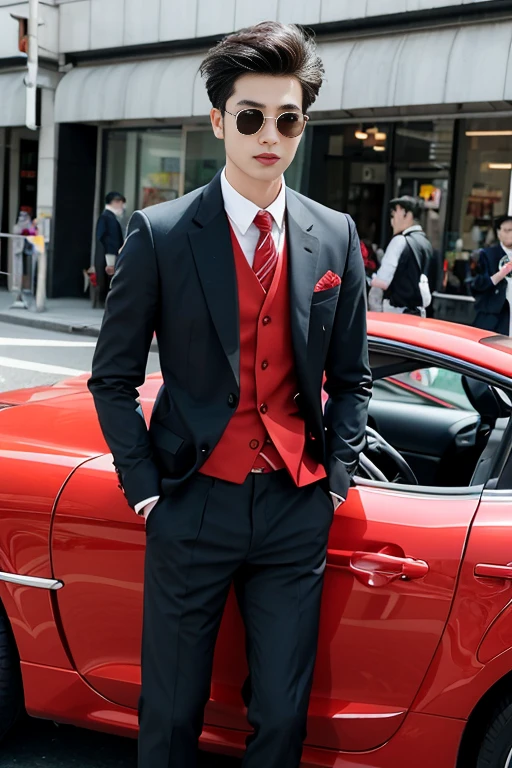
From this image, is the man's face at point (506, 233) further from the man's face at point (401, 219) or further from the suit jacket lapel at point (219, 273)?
the suit jacket lapel at point (219, 273)

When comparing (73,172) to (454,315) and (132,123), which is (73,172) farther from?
(454,315)

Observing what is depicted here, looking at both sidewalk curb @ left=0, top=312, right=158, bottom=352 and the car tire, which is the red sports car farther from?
sidewalk curb @ left=0, top=312, right=158, bottom=352

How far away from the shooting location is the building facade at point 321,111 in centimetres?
1172

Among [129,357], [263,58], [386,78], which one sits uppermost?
[386,78]

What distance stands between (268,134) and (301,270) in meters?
0.33

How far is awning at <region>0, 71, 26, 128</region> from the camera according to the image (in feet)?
56.2

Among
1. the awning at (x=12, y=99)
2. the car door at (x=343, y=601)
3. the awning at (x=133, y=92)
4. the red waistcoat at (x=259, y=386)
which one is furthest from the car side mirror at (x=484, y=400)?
the awning at (x=12, y=99)

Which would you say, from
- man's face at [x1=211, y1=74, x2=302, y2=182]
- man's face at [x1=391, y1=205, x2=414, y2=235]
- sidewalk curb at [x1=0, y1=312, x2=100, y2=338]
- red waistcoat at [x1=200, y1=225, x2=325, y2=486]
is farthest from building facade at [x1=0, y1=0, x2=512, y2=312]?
red waistcoat at [x1=200, y1=225, x2=325, y2=486]

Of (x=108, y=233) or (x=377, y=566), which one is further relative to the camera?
(x=108, y=233)

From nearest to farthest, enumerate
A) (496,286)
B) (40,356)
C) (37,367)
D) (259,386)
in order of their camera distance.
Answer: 1. (259,386)
2. (496,286)
3. (37,367)
4. (40,356)

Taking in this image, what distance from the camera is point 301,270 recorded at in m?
2.36

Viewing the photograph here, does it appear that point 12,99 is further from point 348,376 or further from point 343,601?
point 343,601

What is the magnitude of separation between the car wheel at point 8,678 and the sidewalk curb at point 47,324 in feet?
33.6

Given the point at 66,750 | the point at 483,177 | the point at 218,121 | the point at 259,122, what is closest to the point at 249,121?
the point at 259,122
